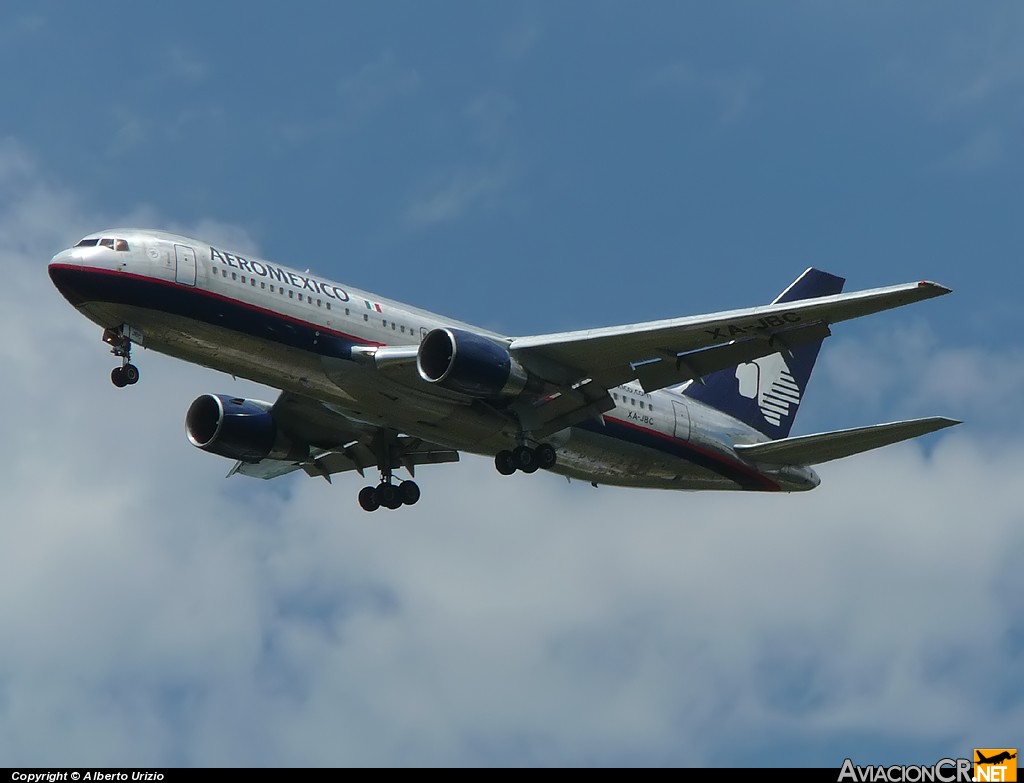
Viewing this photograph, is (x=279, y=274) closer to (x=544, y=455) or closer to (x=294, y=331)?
(x=294, y=331)

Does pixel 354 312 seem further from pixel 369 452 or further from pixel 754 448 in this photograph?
pixel 754 448

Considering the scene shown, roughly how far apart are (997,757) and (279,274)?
20.1 meters

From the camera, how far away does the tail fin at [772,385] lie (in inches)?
1939

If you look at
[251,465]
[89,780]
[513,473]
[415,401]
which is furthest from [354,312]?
[89,780]

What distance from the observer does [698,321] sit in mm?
39531

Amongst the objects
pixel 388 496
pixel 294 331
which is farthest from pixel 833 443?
pixel 294 331

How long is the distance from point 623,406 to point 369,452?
7.80m

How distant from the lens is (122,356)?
39281 millimetres

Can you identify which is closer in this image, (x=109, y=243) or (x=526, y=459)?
(x=109, y=243)

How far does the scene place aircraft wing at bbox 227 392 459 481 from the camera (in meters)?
46.0

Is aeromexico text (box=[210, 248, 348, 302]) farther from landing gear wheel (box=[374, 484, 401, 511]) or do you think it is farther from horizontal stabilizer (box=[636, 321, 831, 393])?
landing gear wheel (box=[374, 484, 401, 511])

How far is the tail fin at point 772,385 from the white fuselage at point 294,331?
4.53 m

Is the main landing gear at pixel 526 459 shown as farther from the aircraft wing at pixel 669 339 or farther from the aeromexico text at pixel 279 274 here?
the aeromexico text at pixel 279 274

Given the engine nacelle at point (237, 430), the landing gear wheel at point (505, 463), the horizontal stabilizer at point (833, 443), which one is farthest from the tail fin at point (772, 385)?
the engine nacelle at point (237, 430)
